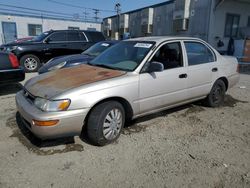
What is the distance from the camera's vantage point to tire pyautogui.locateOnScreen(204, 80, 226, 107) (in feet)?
15.8

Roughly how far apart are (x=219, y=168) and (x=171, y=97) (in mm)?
1502

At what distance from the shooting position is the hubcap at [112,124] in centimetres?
318

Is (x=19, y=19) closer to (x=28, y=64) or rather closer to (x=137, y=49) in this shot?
(x=28, y=64)

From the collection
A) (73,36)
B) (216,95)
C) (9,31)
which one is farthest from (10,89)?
(9,31)

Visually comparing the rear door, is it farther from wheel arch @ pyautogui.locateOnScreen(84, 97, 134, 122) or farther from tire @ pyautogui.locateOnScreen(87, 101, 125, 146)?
tire @ pyautogui.locateOnScreen(87, 101, 125, 146)

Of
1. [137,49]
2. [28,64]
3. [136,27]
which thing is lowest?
[28,64]

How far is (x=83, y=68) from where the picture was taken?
154 inches

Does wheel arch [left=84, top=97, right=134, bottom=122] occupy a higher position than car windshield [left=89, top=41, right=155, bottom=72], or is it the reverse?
car windshield [left=89, top=41, right=155, bottom=72]

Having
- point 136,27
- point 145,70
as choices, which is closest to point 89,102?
point 145,70

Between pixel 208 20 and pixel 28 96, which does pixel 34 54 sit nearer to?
pixel 28 96

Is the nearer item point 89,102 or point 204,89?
point 89,102

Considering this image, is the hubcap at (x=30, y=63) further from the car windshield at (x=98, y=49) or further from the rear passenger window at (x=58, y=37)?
the car windshield at (x=98, y=49)

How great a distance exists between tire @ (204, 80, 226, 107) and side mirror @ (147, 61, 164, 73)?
189 cm

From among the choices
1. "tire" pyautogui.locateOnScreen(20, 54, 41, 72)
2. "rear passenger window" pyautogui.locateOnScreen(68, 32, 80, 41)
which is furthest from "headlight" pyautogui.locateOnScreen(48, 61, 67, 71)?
"rear passenger window" pyautogui.locateOnScreen(68, 32, 80, 41)
